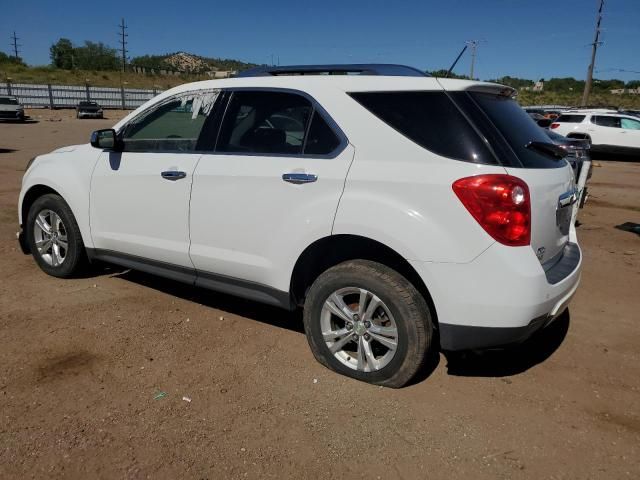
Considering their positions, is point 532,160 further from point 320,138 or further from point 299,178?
point 299,178

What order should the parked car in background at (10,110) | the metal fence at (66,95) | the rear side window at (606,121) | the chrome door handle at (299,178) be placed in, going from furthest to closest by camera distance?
the metal fence at (66,95), the parked car in background at (10,110), the rear side window at (606,121), the chrome door handle at (299,178)

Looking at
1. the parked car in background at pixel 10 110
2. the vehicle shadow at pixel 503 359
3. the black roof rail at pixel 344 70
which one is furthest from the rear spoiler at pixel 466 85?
the parked car in background at pixel 10 110

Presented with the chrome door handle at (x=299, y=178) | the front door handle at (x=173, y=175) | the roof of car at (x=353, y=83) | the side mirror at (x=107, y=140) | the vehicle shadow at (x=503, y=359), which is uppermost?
the roof of car at (x=353, y=83)

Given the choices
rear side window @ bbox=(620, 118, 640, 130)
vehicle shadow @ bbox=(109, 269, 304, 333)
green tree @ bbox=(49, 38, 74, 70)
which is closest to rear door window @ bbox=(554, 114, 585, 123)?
rear side window @ bbox=(620, 118, 640, 130)

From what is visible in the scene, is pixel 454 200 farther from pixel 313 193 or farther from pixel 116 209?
pixel 116 209

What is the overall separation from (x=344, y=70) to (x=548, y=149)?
1347 mm

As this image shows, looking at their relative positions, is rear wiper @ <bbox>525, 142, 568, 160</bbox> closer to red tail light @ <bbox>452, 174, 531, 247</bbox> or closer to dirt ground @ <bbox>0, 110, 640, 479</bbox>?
red tail light @ <bbox>452, 174, 531, 247</bbox>

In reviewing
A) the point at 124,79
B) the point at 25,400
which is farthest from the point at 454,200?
the point at 124,79

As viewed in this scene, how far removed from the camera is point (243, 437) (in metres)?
2.77

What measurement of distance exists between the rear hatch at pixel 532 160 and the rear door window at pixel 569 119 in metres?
19.3

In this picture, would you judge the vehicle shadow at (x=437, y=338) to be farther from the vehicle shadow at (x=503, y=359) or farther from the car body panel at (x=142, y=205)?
the car body panel at (x=142, y=205)

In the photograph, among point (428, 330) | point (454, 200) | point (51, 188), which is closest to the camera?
point (454, 200)

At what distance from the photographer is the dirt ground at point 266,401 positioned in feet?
8.52

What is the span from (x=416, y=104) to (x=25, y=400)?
2.78 metres
